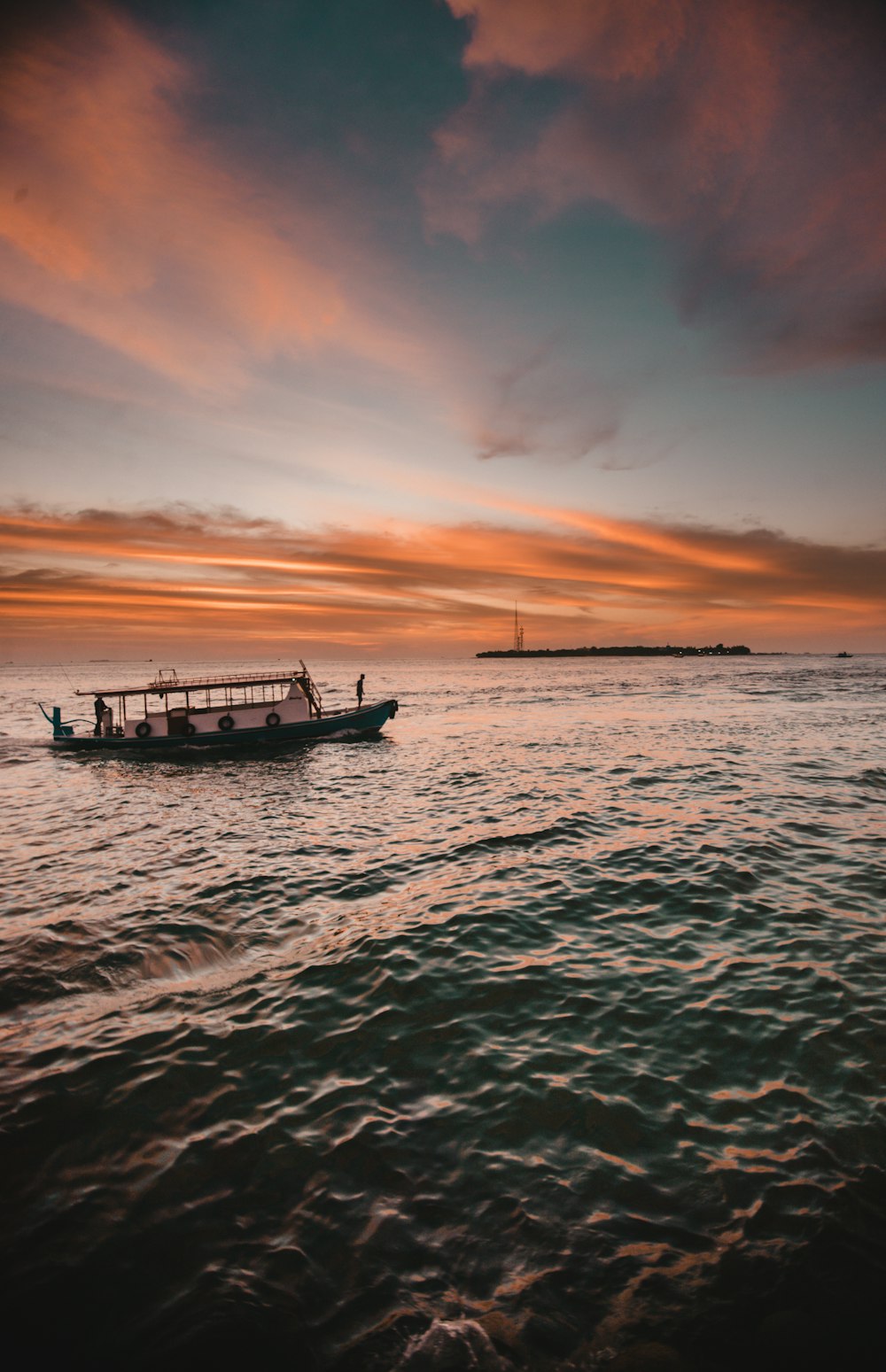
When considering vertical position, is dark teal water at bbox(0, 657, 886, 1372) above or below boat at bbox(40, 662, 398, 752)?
below

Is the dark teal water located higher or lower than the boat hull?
lower

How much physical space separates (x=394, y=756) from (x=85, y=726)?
4638 cm

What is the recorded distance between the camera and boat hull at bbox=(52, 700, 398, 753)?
36875 mm

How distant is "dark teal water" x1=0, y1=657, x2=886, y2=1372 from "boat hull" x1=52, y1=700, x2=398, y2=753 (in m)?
20.3

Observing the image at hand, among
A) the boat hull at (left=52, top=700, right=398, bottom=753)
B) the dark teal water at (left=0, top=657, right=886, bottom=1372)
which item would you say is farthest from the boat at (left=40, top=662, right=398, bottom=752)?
the dark teal water at (left=0, top=657, right=886, bottom=1372)

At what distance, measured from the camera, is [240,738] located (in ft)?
121

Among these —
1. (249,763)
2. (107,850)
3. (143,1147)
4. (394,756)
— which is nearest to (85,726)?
(249,763)

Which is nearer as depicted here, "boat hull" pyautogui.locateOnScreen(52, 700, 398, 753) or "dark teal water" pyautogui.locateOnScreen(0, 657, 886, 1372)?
"dark teal water" pyautogui.locateOnScreen(0, 657, 886, 1372)

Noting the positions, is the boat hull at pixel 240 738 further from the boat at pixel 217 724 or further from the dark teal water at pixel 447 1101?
the dark teal water at pixel 447 1101

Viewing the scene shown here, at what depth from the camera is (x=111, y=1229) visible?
17.7 ft

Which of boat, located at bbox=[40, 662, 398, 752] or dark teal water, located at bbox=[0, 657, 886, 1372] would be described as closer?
dark teal water, located at bbox=[0, 657, 886, 1372]

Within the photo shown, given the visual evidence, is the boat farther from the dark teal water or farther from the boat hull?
the dark teal water

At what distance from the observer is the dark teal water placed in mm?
4668

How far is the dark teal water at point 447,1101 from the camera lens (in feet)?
15.3
